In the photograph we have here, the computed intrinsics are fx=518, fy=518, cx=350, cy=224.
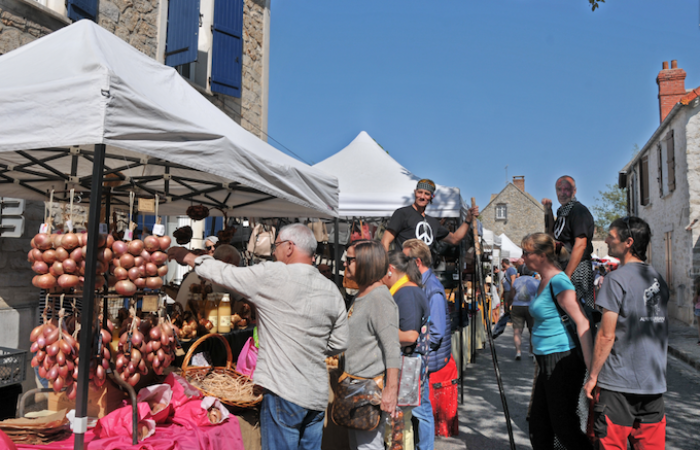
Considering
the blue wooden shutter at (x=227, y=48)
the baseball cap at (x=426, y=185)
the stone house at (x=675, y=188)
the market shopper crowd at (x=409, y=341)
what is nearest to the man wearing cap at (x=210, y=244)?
the market shopper crowd at (x=409, y=341)

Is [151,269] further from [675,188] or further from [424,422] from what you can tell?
[675,188]

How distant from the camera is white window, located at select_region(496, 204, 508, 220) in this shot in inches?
1938

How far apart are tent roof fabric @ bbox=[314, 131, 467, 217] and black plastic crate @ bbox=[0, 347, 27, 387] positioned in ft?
15.7

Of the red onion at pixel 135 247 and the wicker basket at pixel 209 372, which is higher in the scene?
the red onion at pixel 135 247

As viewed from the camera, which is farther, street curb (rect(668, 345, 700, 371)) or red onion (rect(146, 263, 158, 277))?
street curb (rect(668, 345, 700, 371))

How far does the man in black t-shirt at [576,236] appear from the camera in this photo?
4359 millimetres

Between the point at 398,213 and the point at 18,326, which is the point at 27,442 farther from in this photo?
the point at 398,213

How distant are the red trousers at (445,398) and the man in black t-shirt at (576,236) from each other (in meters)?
1.36

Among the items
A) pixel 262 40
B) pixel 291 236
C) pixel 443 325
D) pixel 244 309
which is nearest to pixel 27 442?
pixel 291 236

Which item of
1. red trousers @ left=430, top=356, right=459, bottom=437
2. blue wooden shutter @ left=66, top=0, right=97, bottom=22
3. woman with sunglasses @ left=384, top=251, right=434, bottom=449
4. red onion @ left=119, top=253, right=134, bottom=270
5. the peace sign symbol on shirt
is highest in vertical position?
blue wooden shutter @ left=66, top=0, right=97, bottom=22

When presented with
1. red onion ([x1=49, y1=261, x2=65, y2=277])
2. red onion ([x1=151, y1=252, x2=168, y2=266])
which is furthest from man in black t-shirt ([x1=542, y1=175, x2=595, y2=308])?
red onion ([x1=49, y1=261, x2=65, y2=277])

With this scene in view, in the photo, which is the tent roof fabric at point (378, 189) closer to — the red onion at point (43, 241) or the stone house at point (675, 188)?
the red onion at point (43, 241)

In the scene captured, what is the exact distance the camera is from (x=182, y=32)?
788cm

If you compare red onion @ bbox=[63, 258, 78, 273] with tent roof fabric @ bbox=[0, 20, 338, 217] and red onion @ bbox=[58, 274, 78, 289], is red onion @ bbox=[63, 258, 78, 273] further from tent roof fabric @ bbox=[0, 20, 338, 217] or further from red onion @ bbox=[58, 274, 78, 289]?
tent roof fabric @ bbox=[0, 20, 338, 217]
